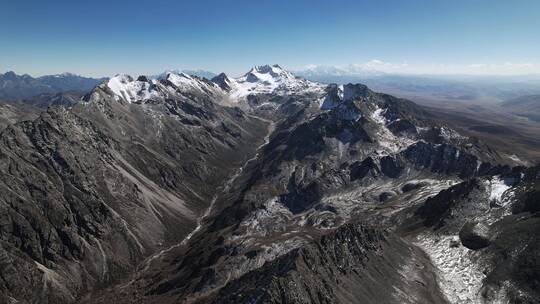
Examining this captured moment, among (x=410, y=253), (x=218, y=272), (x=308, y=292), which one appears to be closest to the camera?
(x=308, y=292)

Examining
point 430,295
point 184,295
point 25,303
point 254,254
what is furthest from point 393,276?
point 25,303

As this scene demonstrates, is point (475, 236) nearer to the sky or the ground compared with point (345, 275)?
nearer to the ground

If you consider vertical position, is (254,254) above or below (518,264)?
below

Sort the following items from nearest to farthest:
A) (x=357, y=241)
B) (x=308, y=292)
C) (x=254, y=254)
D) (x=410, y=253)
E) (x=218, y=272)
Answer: (x=308, y=292), (x=357, y=241), (x=410, y=253), (x=218, y=272), (x=254, y=254)

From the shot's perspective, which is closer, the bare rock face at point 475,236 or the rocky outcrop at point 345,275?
the rocky outcrop at point 345,275

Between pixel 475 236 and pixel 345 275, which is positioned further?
pixel 475 236

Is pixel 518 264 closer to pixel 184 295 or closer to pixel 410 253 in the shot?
pixel 410 253

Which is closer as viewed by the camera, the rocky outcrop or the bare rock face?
the rocky outcrop

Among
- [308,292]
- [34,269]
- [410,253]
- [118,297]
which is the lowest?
[118,297]
